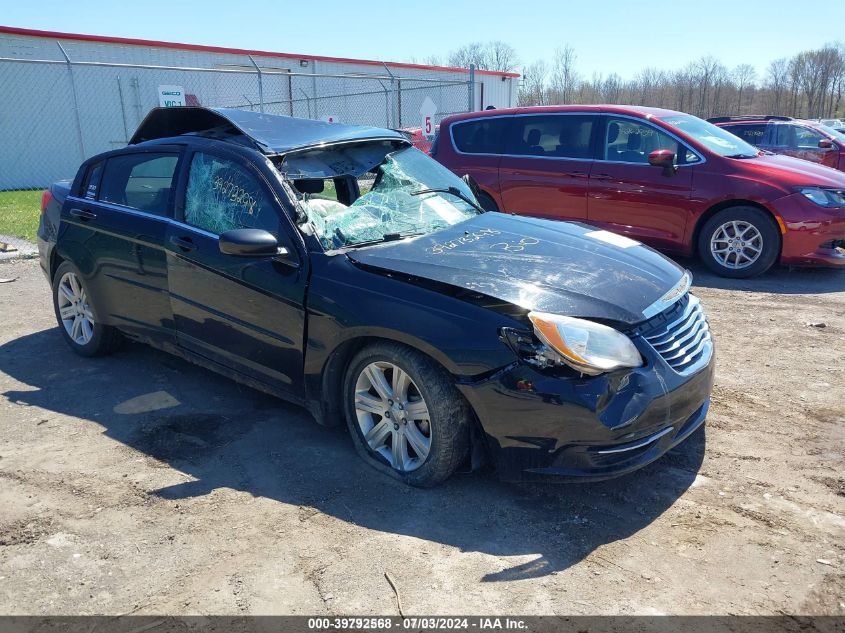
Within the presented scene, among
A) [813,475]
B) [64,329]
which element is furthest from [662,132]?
[64,329]

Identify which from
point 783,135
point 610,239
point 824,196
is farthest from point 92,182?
point 783,135

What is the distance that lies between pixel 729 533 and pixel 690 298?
4.47ft

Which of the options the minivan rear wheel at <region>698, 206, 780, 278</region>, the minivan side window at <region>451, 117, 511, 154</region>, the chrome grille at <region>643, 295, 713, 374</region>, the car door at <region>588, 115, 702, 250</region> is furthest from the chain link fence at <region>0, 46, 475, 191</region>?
the chrome grille at <region>643, 295, 713, 374</region>

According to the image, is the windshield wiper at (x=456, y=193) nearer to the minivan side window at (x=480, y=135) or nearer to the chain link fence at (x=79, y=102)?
the minivan side window at (x=480, y=135)

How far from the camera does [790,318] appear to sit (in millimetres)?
6039

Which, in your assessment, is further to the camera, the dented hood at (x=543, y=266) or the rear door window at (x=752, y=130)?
the rear door window at (x=752, y=130)

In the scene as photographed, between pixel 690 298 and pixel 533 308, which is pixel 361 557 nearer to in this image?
pixel 533 308

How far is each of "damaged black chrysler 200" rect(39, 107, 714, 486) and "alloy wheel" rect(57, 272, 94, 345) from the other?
173mm

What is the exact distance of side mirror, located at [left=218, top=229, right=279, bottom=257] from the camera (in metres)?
3.56

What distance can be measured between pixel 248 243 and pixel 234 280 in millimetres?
435

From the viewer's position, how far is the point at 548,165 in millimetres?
8336

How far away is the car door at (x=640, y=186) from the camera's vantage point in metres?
7.63

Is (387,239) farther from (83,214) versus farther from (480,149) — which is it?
(480,149)

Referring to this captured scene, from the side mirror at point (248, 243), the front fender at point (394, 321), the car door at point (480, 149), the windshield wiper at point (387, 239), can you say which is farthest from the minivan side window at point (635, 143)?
the side mirror at point (248, 243)
